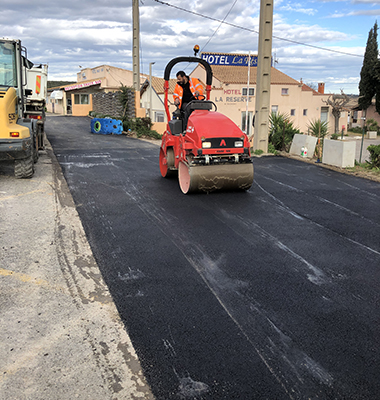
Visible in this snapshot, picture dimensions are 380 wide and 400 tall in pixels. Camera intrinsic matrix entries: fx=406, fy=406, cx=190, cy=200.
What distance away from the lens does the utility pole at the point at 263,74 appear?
553 inches

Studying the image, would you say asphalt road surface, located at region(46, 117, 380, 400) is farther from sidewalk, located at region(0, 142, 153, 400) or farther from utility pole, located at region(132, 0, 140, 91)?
utility pole, located at region(132, 0, 140, 91)

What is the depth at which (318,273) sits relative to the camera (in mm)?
4758

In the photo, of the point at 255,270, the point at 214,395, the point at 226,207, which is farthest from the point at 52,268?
the point at 226,207

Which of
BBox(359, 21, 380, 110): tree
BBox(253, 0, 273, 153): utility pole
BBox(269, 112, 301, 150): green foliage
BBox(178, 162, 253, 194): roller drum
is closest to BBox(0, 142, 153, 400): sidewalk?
BBox(178, 162, 253, 194): roller drum

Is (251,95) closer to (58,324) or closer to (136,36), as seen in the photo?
(136,36)

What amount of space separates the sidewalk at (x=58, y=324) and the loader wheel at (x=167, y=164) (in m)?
3.64

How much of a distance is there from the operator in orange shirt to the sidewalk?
3.95m

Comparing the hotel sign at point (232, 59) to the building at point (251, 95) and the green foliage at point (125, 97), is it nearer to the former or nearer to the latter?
the green foliage at point (125, 97)

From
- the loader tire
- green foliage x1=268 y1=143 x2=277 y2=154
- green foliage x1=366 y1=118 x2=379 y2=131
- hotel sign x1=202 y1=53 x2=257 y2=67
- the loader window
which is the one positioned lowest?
the loader tire

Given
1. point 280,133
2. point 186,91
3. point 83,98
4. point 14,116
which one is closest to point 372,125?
point 83,98

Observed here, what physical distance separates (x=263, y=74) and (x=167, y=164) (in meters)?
6.78

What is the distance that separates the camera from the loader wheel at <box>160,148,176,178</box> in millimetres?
9562

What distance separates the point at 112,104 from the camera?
105ft

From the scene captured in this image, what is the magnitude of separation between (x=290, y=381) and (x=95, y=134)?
2064 centimetres
